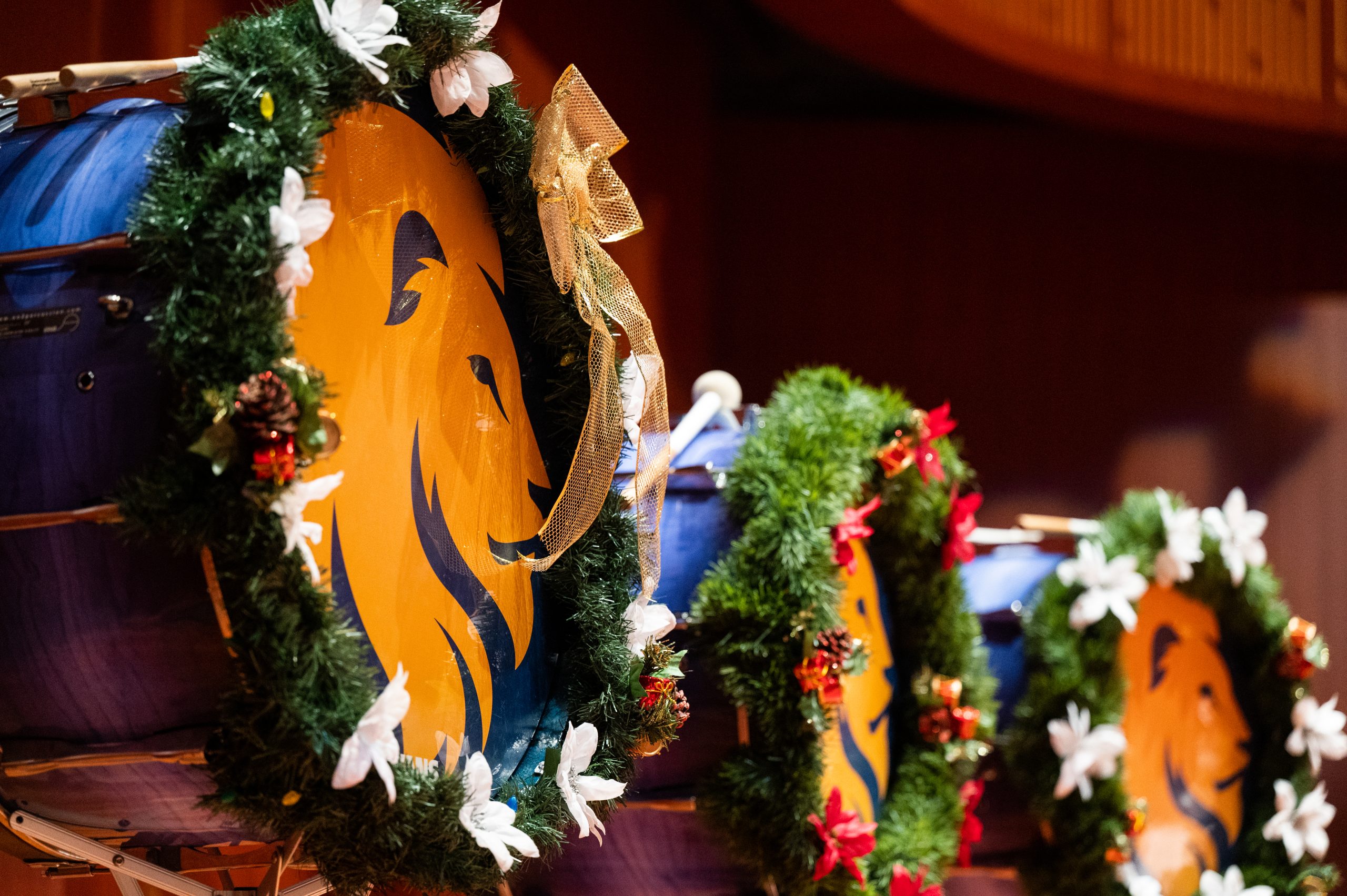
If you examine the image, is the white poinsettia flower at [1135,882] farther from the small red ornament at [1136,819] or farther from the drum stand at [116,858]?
the drum stand at [116,858]

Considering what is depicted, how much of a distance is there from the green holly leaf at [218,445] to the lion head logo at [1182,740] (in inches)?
73.0

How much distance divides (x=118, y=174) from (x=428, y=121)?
31 centimetres

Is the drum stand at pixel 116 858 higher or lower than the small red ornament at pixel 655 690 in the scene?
lower

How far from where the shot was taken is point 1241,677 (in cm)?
253

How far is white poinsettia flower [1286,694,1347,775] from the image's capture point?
2.45m

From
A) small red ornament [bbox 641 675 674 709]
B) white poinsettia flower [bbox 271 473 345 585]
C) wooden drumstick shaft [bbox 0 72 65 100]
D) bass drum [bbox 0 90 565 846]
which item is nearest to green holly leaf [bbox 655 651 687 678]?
small red ornament [bbox 641 675 674 709]

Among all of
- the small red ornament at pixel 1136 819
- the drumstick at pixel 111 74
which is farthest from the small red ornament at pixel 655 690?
the small red ornament at pixel 1136 819

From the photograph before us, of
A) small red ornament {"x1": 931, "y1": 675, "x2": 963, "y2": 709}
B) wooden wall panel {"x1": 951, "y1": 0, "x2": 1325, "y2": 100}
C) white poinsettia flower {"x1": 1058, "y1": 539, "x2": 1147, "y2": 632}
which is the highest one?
wooden wall panel {"x1": 951, "y1": 0, "x2": 1325, "y2": 100}

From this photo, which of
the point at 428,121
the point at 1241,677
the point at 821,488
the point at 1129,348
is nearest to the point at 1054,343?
the point at 1129,348

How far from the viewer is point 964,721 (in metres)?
1.95

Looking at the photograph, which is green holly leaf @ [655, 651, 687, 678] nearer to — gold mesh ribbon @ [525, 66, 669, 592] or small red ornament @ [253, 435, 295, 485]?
gold mesh ribbon @ [525, 66, 669, 592]

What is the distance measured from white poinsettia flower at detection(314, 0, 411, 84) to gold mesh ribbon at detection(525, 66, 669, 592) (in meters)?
0.24

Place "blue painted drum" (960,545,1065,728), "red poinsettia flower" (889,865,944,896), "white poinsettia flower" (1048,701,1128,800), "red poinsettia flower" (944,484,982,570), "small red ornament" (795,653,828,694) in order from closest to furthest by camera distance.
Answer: "small red ornament" (795,653,828,694) < "red poinsettia flower" (889,865,944,896) < "red poinsettia flower" (944,484,982,570) < "white poinsettia flower" (1048,701,1128,800) < "blue painted drum" (960,545,1065,728)

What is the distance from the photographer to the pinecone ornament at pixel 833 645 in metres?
1.61
